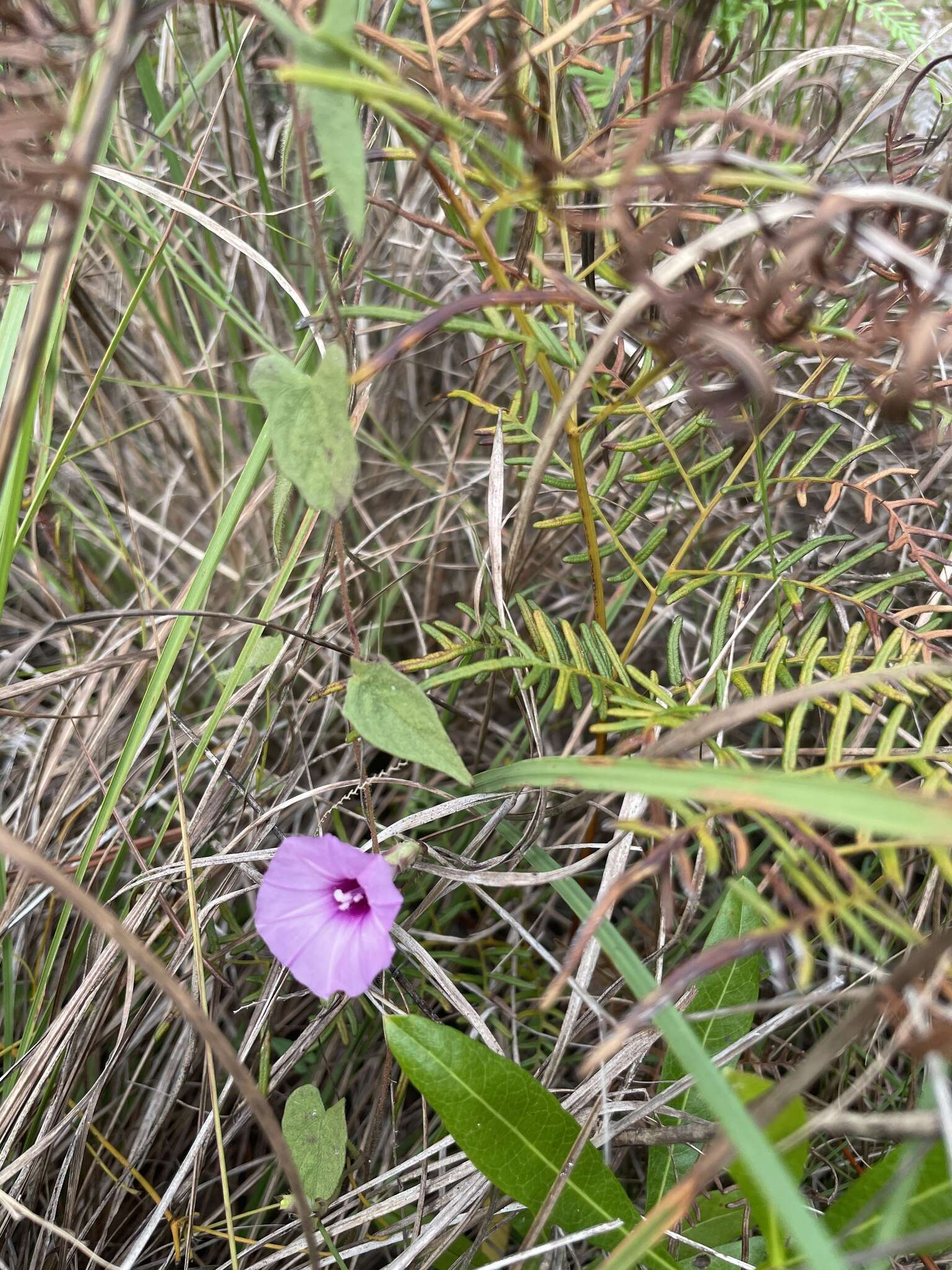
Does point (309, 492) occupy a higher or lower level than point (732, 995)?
higher

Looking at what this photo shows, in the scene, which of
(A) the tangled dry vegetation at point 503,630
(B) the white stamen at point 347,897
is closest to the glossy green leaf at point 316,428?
(A) the tangled dry vegetation at point 503,630

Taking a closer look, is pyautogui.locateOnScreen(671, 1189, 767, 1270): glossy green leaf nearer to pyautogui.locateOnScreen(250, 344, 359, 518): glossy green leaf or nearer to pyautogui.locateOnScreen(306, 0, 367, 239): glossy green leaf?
pyautogui.locateOnScreen(250, 344, 359, 518): glossy green leaf

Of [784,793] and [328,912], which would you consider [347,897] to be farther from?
[784,793]

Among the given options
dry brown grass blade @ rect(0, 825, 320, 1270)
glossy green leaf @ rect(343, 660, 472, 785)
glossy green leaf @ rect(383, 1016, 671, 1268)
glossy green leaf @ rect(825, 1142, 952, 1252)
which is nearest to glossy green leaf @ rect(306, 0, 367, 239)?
glossy green leaf @ rect(343, 660, 472, 785)

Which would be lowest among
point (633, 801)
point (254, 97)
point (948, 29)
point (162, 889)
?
point (162, 889)

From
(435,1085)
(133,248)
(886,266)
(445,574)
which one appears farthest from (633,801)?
(133,248)

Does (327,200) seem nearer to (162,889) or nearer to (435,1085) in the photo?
(162,889)

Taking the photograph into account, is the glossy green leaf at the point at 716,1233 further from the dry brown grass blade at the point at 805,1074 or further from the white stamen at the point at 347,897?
the white stamen at the point at 347,897
